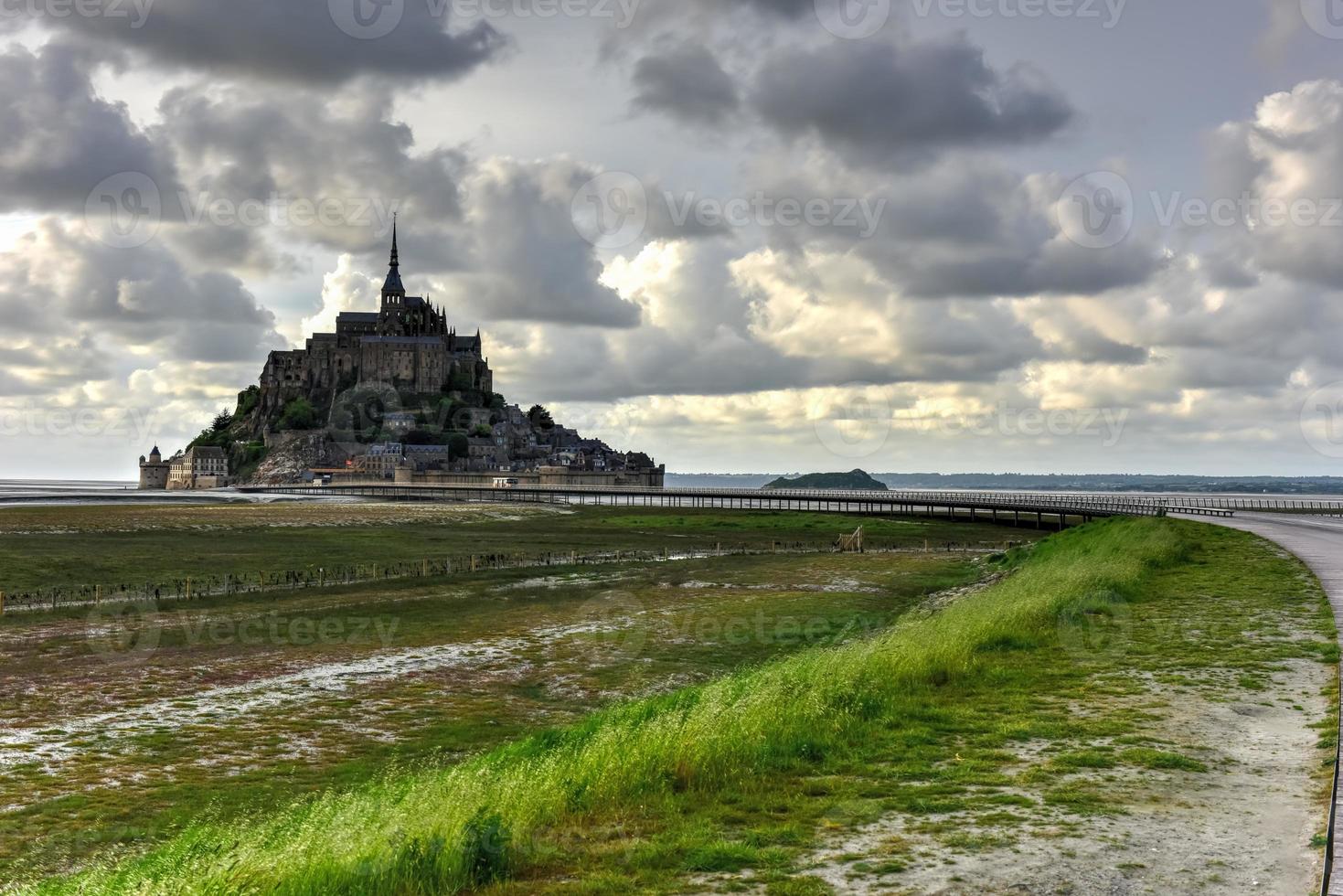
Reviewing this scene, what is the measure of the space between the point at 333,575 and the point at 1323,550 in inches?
1348

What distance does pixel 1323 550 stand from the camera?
3061 cm

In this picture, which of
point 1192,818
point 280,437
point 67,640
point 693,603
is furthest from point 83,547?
point 280,437

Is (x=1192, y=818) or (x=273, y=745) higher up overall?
(x=1192, y=818)

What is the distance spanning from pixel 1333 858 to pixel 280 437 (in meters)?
211

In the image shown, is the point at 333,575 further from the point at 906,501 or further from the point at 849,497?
the point at 849,497

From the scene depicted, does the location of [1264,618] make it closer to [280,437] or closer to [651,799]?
[651,799]

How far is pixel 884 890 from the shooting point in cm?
641

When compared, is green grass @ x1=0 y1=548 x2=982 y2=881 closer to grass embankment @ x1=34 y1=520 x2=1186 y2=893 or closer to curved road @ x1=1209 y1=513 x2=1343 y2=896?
grass embankment @ x1=34 y1=520 x2=1186 y2=893

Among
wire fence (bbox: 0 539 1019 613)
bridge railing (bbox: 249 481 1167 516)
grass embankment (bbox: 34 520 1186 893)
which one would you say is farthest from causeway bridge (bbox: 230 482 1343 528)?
grass embankment (bbox: 34 520 1186 893)

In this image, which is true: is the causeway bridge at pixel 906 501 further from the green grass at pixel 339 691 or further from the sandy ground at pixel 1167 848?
the sandy ground at pixel 1167 848

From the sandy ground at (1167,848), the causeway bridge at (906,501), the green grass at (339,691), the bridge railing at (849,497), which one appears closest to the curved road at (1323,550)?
the sandy ground at (1167,848)

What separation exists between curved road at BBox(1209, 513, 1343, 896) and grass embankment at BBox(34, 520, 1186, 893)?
466 cm

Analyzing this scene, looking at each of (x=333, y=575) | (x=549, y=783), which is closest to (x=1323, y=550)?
(x=549, y=783)

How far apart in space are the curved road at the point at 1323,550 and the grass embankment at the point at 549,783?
466 centimetres
